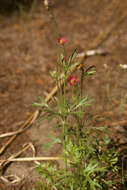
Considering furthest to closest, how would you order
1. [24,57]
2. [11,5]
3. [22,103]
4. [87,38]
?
[11,5], [87,38], [24,57], [22,103]

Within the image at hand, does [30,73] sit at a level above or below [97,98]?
above

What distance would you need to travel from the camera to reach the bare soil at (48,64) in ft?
7.04

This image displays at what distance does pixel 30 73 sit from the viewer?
2.96 metres

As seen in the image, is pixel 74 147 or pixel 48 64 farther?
pixel 48 64

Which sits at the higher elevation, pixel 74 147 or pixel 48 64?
pixel 48 64

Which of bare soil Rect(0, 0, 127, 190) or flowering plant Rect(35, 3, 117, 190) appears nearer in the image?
flowering plant Rect(35, 3, 117, 190)

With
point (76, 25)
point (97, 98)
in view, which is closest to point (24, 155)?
point (97, 98)

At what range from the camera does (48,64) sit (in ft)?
10.2

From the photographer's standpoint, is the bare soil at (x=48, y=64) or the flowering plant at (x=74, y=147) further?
the bare soil at (x=48, y=64)

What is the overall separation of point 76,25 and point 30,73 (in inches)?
51.8

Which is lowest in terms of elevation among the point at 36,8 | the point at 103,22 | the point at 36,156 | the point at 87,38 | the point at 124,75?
the point at 36,156

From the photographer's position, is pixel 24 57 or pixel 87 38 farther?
pixel 87 38

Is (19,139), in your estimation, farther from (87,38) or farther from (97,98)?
(87,38)

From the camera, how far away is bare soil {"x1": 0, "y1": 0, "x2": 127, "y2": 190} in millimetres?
2145
